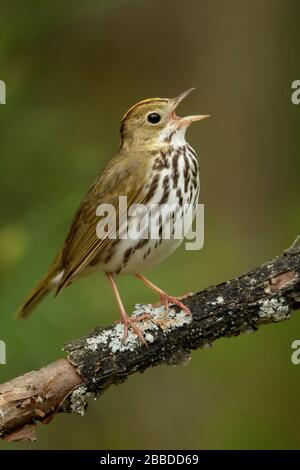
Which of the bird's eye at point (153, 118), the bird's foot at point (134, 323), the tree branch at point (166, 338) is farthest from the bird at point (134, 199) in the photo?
the tree branch at point (166, 338)

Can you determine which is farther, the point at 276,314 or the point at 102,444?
the point at 102,444

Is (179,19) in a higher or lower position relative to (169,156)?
higher

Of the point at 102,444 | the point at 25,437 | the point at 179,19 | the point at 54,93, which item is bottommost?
the point at 25,437

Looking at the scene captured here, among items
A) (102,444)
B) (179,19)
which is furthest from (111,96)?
(102,444)

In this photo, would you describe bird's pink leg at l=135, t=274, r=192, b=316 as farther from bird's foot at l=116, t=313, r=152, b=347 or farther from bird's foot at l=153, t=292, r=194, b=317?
bird's foot at l=116, t=313, r=152, b=347

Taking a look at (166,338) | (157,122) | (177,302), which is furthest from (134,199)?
(166,338)

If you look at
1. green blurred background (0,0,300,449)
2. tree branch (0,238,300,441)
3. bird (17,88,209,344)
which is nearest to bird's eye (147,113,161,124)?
bird (17,88,209,344)

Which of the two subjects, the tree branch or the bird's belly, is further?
the bird's belly

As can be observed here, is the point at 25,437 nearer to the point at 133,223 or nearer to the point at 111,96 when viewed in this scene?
the point at 133,223
